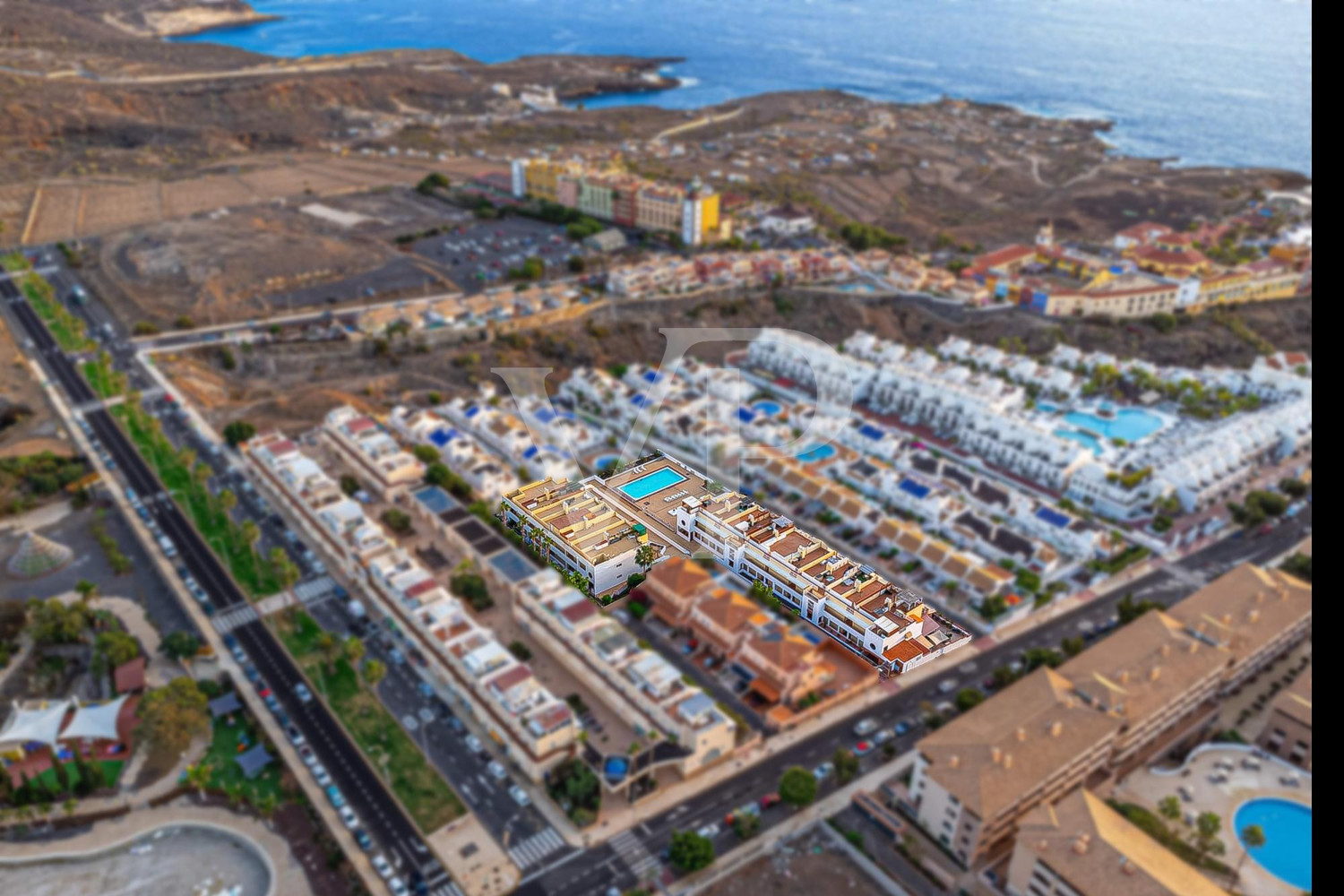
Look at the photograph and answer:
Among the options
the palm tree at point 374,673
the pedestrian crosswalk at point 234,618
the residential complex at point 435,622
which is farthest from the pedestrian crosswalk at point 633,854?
the pedestrian crosswalk at point 234,618

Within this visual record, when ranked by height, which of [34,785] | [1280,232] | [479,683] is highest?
[1280,232]

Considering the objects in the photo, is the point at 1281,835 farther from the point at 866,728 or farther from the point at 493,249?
the point at 493,249

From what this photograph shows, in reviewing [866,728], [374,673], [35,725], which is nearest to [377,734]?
[374,673]

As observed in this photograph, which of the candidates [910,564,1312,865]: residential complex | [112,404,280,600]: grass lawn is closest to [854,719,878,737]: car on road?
[910,564,1312,865]: residential complex

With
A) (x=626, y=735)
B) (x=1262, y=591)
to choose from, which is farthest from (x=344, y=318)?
(x=1262, y=591)

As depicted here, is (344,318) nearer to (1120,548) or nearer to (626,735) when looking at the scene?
(626,735)

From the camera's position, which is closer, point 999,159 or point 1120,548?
point 1120,548
